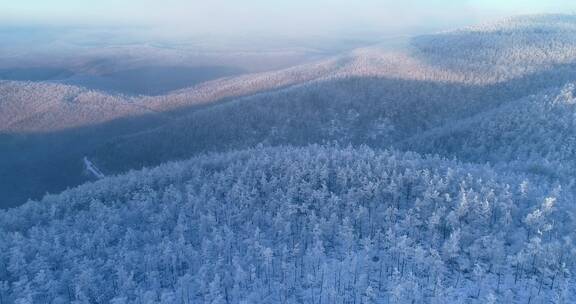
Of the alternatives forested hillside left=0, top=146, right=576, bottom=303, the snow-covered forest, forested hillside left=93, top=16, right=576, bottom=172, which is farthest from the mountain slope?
forested hillside left=93, top=16, right=576, bottom=172

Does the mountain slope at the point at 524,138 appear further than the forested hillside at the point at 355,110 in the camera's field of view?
No

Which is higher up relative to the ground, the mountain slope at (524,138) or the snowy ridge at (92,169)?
the mountain slope at (524,138)

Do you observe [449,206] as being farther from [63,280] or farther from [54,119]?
[54,119]

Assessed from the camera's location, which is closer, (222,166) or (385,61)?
(222,166)

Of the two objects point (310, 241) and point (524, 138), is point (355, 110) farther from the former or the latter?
point (310, 241)

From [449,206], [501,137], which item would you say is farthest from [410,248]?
[501,137]

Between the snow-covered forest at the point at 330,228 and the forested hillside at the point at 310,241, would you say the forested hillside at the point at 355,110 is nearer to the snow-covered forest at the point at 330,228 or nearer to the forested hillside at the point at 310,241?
the snow-covered forest at the point at 330,228

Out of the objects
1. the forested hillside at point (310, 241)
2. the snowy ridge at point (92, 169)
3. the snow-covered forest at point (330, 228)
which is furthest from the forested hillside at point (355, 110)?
the forested hillside at point (310, 241)

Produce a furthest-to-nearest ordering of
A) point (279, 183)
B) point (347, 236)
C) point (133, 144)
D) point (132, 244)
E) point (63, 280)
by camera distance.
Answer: point (133, 144) < point (279, 183) < point (132, 244) < point (347, 236) < point (63, 280)

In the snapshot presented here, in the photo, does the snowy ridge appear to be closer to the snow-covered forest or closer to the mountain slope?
the snow-covered forest
